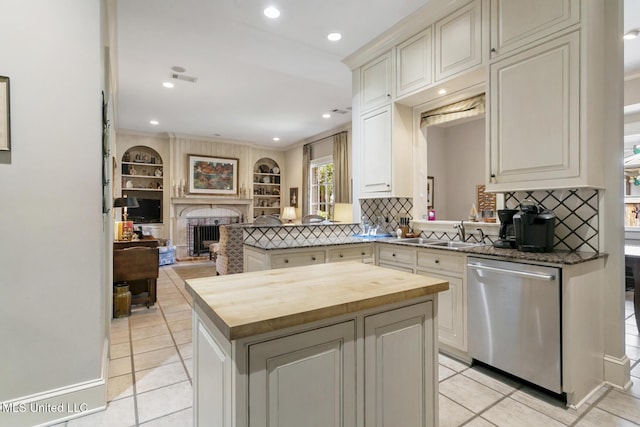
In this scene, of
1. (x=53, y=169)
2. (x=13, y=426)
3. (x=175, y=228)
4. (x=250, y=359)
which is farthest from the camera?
(x=175, y=228)

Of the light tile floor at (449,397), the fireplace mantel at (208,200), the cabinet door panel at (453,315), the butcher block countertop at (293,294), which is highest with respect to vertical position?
the fireplace mantel at (208,200)

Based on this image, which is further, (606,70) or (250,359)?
(606,70)

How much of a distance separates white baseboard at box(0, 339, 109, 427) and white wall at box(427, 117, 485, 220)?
5071 millimetres

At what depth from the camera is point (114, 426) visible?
180 cm

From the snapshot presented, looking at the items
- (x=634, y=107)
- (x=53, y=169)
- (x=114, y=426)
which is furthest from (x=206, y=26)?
(x=634, y=107)

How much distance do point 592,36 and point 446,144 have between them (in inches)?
140

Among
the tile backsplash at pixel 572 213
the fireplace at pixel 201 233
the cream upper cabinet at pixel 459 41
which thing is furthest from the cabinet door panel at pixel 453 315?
the fireplace at pixel 201 233

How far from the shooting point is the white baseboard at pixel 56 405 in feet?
5.67

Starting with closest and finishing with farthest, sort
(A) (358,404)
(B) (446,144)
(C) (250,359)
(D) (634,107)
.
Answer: (C) (250,359), (A) (358,404), (D) (634,107), (B) (446,144)

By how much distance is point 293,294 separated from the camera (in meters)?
1.23

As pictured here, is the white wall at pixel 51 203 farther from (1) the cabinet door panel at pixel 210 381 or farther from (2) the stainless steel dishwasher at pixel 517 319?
(2) the stainless steel dishwasher at pixel 517 319

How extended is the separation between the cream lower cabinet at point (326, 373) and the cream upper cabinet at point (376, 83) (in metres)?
2.72

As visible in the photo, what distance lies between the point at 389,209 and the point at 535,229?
1.72 metres

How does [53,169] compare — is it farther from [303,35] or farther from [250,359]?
[303,35]
